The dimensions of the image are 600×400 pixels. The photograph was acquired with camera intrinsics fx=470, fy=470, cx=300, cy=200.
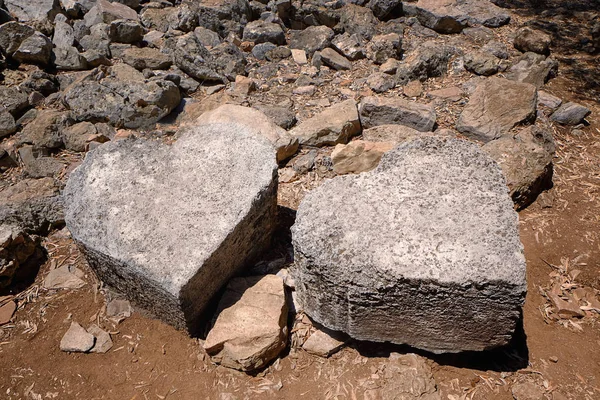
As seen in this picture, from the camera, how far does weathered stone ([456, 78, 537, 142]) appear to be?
4102 mm

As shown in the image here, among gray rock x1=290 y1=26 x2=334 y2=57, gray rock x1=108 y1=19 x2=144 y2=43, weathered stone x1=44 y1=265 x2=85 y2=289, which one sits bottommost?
weathered stone x1=44 y1=265 x2=85 y2=289

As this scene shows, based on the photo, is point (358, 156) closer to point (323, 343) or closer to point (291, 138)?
point (291, 138)

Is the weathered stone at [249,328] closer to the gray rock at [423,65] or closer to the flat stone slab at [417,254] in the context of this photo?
the flat stone slab at [417,254]

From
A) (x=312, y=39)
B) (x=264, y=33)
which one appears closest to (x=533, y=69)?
(x=312, y=39)

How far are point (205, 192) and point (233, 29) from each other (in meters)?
3.64

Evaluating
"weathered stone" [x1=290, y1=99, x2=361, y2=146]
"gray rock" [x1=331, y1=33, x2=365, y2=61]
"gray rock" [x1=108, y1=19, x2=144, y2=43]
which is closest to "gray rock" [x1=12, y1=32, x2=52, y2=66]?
"gray rock" [x1=108, y1=19, x2=144, y2=43]

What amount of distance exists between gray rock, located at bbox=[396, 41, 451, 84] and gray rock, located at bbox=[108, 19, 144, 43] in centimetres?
306

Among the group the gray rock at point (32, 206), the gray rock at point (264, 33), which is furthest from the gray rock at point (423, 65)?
the gray rock at point (32, 206)

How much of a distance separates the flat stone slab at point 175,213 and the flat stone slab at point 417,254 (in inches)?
16.7

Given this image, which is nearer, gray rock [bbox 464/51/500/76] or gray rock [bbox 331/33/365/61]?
gray rock [bbox 464/51/500/76]

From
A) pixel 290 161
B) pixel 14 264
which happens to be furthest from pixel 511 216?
pixel 14 264

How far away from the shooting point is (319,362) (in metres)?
2.76

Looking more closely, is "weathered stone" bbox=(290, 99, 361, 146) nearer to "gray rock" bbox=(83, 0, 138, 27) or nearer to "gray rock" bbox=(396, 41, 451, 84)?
"gray rock" bbox=(396, 41, 451, 84)

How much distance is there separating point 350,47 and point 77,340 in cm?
404
